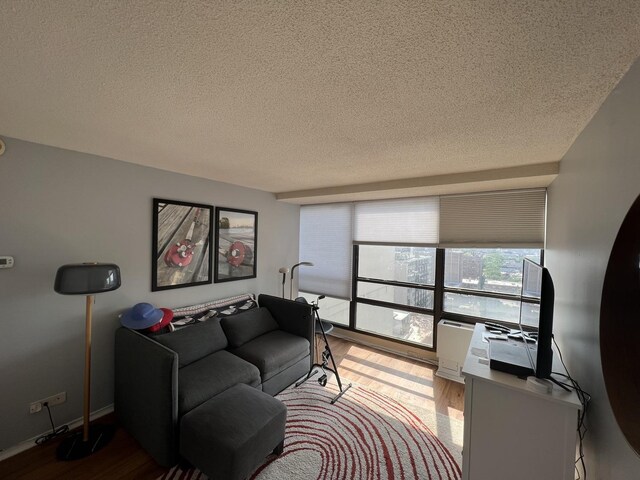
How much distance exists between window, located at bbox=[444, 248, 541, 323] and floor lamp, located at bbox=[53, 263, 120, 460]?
358cm

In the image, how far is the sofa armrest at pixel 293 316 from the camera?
119 inches

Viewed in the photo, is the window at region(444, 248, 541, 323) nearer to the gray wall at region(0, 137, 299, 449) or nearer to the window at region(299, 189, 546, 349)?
the window at region(299, 189, 546, 349)

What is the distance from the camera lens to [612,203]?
105cm

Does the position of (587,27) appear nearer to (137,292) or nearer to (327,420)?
(327,420)

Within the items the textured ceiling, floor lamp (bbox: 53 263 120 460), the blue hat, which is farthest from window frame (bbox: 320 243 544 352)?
floor lamp (bbox: 53 263 120 460)

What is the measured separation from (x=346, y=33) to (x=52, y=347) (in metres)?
Answer: 2.98

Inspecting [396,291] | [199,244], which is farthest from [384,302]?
[199,244]

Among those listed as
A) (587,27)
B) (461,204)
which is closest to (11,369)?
(587,27)

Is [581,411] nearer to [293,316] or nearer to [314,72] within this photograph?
[314,72]

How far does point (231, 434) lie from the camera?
5.24 ft

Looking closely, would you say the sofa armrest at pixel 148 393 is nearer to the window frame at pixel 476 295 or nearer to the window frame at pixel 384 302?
the window frame at pixel 384 302

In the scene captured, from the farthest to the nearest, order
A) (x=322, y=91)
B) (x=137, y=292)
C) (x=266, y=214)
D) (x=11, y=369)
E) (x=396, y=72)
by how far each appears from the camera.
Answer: (x=266, y=214) → (x=137, y=292) → (x=11, y=369) → (x=322, y=91) → (x=396, y=72)

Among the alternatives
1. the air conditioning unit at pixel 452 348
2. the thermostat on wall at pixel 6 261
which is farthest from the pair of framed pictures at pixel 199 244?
the air conditioning unit at pixel 452 348

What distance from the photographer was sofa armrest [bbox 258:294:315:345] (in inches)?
119
